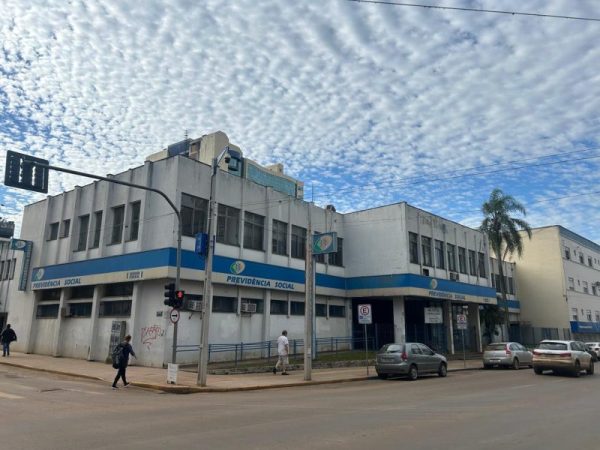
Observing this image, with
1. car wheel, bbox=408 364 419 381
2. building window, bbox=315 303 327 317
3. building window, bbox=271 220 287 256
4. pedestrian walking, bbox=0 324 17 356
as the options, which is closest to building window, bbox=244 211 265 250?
building window, bbox=271 220 287 256

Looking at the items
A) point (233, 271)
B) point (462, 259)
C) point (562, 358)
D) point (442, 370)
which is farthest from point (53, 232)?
point (462, 259)

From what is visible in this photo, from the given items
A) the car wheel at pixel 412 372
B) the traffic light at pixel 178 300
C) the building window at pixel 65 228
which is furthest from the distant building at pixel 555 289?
the building window at pixel 65 228

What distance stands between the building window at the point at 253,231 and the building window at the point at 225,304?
332cm

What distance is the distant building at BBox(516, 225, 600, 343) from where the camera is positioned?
52.2m

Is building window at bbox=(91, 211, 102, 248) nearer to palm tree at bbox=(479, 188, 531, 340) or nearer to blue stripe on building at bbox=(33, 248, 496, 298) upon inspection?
blue stripe on building at bbox=(33, 248, 496, 298)

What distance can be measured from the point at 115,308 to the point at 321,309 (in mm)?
13023

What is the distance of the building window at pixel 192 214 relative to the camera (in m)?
25.4

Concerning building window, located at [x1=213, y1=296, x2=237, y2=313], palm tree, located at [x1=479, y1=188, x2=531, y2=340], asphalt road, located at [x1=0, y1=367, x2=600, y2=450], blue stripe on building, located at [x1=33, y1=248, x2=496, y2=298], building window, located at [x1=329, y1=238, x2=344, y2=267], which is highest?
palm tree, located at [x1=479, y1=188, x2=531, y2=340]

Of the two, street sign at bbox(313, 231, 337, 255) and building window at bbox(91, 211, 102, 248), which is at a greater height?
building window at bbox(91, 211, 102, 248)

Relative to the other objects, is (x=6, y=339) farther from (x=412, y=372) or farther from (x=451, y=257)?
(x=451, y=257)

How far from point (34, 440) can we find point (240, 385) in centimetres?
997

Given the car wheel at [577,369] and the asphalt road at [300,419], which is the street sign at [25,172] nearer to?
the asphalt road at [300,419]

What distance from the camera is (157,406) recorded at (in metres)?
12.4

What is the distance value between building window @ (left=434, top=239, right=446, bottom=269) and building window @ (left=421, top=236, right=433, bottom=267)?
1028 mm
